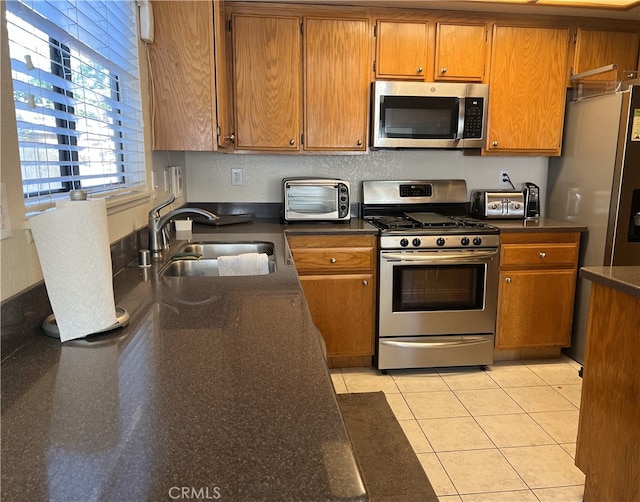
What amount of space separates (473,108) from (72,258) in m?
2.63

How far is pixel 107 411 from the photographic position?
71 centimetres

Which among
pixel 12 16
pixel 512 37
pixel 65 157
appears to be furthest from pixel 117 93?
pixel 512 37

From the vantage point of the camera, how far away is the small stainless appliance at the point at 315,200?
2982 mm

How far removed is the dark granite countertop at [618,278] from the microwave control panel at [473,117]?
1509mm

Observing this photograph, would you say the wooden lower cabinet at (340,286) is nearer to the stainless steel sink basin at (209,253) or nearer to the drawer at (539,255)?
the stainless steel sink basin at (209,253)

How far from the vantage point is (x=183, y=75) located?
2176mm

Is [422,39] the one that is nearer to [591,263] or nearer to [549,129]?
[549,129]

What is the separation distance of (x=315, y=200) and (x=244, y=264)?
3.90 feet

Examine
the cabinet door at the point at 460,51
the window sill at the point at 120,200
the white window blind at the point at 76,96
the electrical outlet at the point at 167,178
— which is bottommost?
the window sill at the point at 120,200

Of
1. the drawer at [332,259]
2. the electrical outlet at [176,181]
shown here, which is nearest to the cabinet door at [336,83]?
the drawer at [332,259]

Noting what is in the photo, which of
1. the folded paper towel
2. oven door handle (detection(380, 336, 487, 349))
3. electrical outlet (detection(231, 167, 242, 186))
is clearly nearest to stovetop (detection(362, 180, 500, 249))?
oven door handle (detection(380, 336, 487, 349))

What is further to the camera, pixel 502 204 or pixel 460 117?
pixel 502 204

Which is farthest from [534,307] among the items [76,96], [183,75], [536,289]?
[76,96]

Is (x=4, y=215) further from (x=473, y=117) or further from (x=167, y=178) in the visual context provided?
(x=473, y=117)
